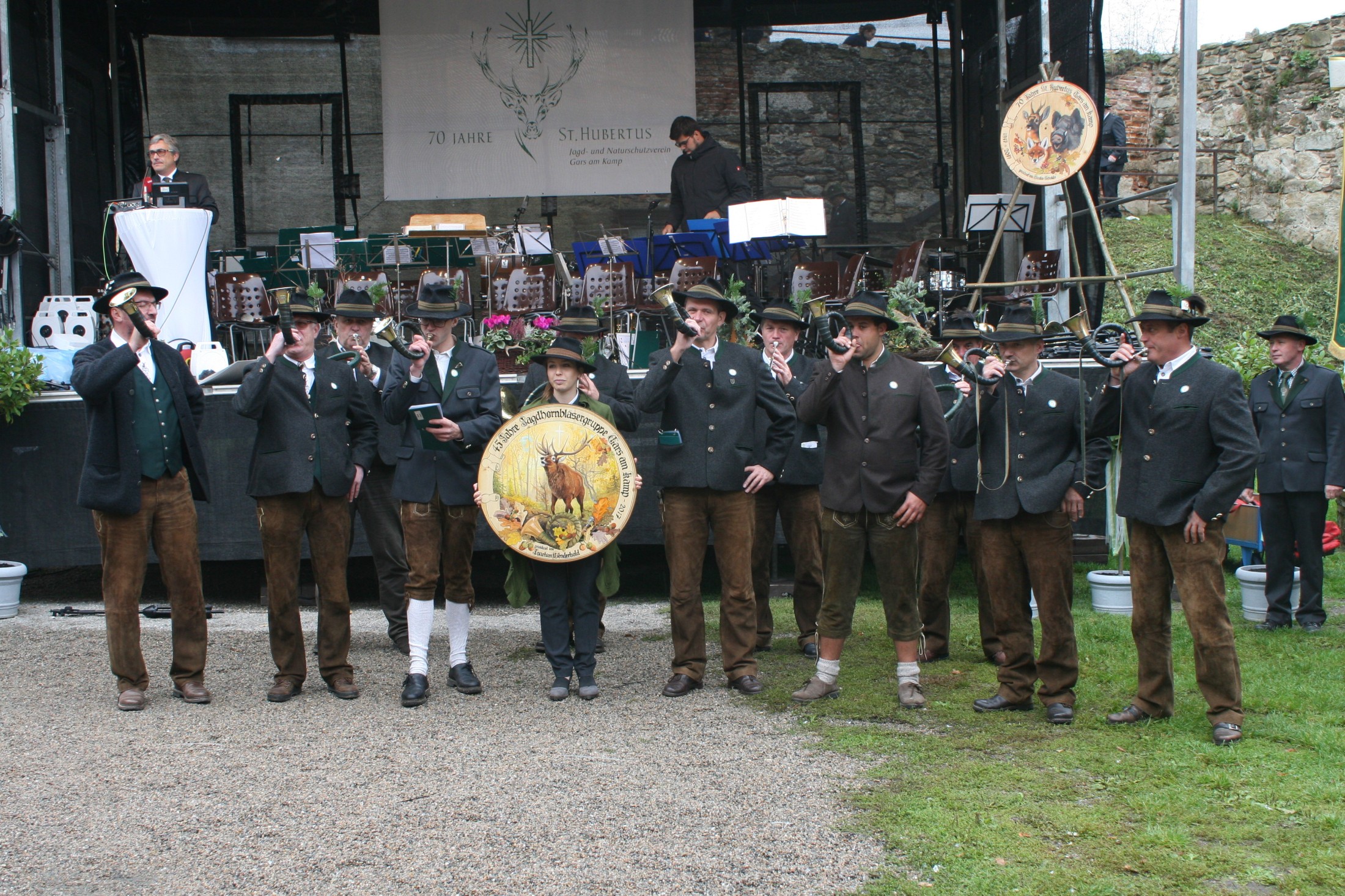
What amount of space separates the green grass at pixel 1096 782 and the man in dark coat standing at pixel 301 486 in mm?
2248

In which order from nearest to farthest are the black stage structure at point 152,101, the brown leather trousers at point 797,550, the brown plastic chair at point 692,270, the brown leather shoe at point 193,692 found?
the brown leather shoe at point 193,692, the brown leather trousers at point 797,550, the black stage structure at point 152,101, the brown plastic chair at point 692,270

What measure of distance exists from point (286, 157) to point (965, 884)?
43.6 feet

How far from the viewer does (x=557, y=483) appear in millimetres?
5793

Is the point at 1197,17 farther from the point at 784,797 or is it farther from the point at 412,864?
the point at 412,864

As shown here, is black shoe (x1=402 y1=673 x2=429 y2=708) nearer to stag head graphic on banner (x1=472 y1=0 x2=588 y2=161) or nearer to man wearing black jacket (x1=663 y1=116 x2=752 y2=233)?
man wearing black jacket (x1=663 y1=116 x2=752 y2=233)

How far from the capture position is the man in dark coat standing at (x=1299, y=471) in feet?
24.8

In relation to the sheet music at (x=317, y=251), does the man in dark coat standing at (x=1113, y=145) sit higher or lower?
higher

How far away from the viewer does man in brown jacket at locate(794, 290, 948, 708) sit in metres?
5.63

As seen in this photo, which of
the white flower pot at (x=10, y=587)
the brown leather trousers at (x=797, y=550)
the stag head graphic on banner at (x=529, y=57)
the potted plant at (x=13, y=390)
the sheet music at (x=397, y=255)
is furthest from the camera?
the stag head graphic on banner at (x=529, y=57)

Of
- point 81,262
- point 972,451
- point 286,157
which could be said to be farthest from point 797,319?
point 286,157

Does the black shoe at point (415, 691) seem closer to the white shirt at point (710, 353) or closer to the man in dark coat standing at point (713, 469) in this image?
the man in dark coat standing at point (713, 469)

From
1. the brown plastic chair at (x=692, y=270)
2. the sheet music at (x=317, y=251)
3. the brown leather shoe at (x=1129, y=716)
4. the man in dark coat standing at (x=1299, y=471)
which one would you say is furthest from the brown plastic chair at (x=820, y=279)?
the brown leather shoe at (x=1129, y=716)

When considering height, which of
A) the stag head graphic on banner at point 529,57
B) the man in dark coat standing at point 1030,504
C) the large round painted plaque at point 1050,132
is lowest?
the man in dark coat standing at point 1030,504

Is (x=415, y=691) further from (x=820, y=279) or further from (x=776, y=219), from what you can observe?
(x=820, y=279)
